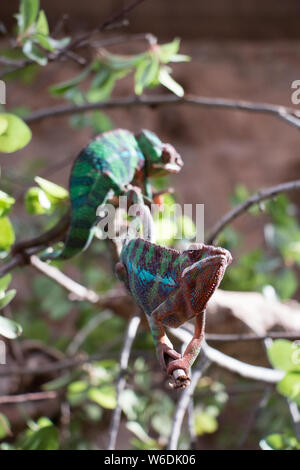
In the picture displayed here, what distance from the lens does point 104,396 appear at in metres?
0.92

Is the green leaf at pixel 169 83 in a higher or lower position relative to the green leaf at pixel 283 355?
higher

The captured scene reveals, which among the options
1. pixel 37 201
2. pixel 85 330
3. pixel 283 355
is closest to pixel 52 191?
pixel 37 201

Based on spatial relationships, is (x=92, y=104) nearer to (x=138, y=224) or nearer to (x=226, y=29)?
(x=138, y=224)

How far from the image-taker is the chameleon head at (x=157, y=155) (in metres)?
0.58

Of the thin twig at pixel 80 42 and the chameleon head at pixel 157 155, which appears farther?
the thin twig at pixel 80 42

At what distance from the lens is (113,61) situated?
2.78 ft

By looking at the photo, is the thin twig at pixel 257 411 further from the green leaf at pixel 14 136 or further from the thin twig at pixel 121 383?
the green leaf at pixel 14 136

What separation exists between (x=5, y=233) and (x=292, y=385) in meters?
0.37

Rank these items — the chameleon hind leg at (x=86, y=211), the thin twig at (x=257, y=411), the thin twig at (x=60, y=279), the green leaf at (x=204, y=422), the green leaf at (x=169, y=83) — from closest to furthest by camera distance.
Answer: the chameleon hind leg at (x=86, y=211), the green leaf at (x=169, y=83), the thin twig at (x=60, y=279), the thin twig at (x=257, y=411), the green leaf at (x=204, y=422)

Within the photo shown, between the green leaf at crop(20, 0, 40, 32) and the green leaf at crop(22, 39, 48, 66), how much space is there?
0.02 meters

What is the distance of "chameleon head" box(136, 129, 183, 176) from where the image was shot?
0.58m

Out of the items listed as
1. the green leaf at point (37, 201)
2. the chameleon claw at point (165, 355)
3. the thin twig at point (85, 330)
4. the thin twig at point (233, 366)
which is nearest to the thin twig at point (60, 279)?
the green leaf at point (37, 201)

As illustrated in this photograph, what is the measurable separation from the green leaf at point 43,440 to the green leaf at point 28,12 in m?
0.53
